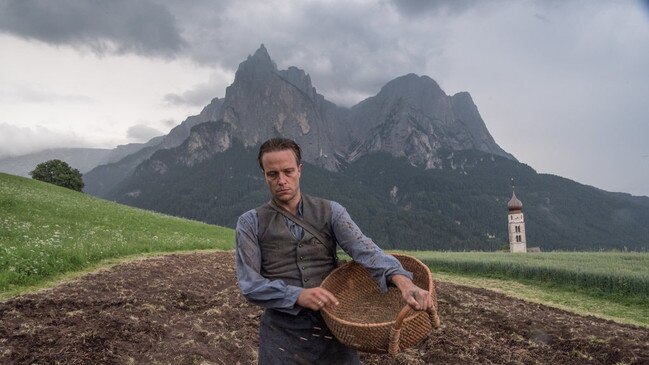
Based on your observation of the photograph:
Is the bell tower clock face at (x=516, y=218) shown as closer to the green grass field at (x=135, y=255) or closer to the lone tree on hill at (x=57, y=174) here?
the green grass field at (x=135, y=255)

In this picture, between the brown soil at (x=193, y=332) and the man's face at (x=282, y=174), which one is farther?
the brown soil at (x=193, y=332)

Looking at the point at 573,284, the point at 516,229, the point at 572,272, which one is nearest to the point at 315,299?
the point at 573,284

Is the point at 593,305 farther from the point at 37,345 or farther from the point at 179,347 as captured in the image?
the point at 37,345

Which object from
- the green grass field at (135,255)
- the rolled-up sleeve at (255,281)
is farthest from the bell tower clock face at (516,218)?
the rolled-up sleeve at (255,281)

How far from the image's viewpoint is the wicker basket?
3.05m

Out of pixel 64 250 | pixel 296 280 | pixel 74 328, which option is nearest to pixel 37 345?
pixel 74 328

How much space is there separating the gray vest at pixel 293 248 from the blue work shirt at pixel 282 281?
0.16 feet

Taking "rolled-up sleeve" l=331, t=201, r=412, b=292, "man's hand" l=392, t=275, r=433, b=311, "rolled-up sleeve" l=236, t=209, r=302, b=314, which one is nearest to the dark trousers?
"rolled-up sleeve" l=236, t=209, r=302, b=314

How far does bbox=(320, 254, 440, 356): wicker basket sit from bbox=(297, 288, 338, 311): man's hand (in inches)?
8.2

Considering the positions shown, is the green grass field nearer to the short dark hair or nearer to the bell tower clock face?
the short dark hair

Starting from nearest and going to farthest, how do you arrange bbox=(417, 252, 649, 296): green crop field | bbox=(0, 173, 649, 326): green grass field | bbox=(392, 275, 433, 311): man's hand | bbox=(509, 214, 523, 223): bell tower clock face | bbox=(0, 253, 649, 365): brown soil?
bbox=(392, 275, 433, 311): man's hand, bbox=(0, 253, 649, 365): brown soil, bbox=(0, 173, 649, 326): green grass field, bbox=(417, 252, 649, 296): green crop field, bbox=(509, 214, 523, 223): bell tower clock face

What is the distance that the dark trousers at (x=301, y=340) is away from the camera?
3414mm

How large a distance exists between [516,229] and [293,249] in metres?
71.5

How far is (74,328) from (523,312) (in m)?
10.3
